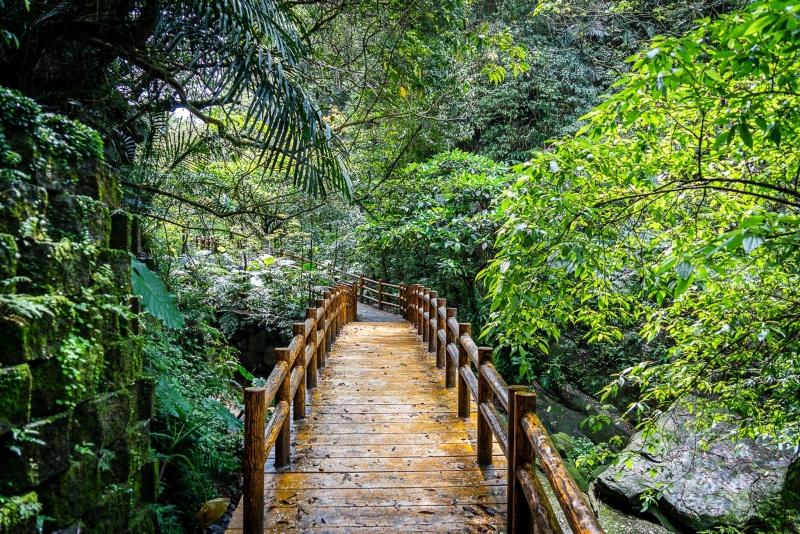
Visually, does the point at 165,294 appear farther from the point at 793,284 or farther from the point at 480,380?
the point at 793,284

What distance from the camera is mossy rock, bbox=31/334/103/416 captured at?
79.4 inches

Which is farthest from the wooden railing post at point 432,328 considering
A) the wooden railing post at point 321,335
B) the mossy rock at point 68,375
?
the mossy rock at point 68,375

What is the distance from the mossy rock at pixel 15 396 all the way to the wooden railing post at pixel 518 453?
89.7 inches

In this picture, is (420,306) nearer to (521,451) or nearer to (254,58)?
(254,58)

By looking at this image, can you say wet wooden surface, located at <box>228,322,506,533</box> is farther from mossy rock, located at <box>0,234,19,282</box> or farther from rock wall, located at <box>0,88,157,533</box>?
mossy rock, located at <box>0,234,19,282</box>

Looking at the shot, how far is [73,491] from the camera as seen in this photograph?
7.14 ft

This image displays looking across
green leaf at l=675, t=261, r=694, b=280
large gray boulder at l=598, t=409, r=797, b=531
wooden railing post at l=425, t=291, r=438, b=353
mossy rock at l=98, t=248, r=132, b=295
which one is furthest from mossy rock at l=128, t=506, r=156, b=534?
large gray boulder at l=598, t=409, r=797, b=531

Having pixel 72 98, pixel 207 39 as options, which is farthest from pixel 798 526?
pixel 72 98

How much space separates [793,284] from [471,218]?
668cm

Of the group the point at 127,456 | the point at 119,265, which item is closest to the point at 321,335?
the point at 127,456

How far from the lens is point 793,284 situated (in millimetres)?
3129

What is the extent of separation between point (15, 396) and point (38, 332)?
0.89 ft

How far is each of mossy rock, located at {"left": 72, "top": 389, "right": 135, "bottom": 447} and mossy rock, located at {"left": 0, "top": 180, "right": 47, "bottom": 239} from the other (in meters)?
0.84

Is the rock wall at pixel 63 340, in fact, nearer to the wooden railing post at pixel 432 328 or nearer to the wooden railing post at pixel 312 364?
the wooden railing post at pixel 312 364
